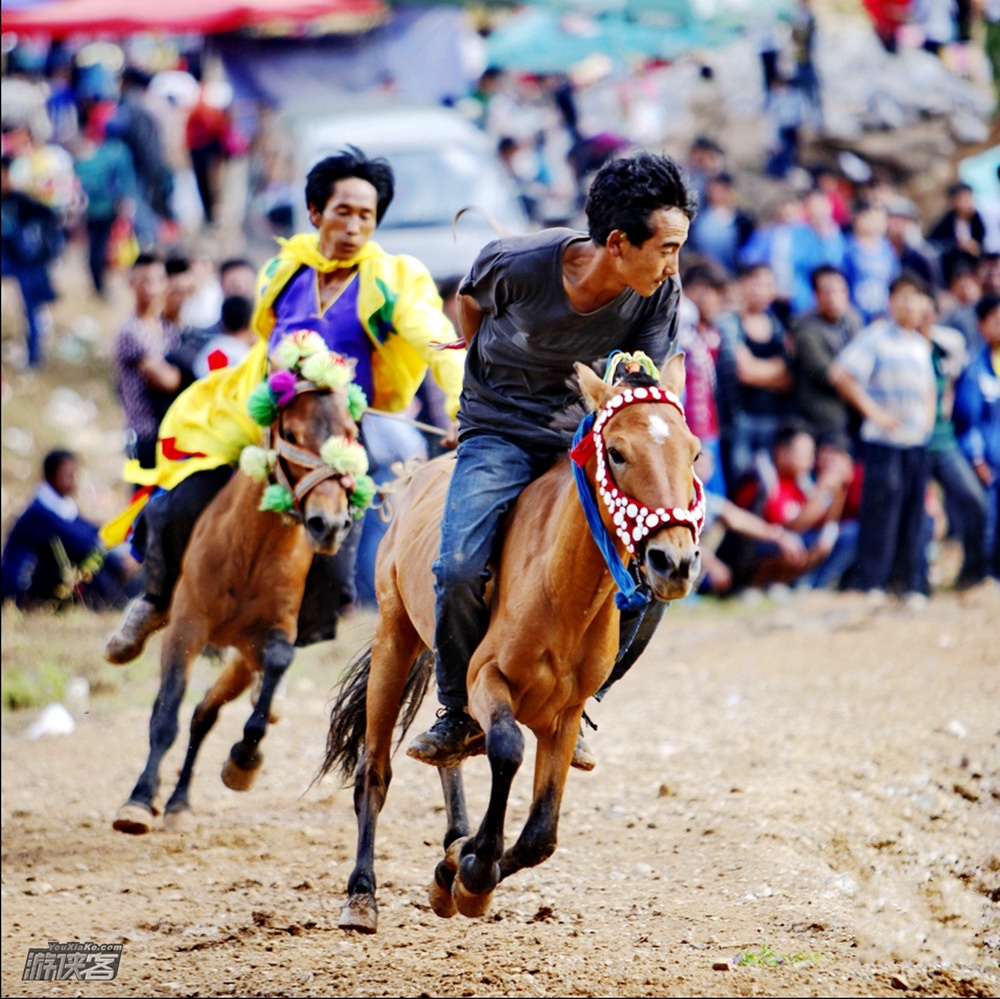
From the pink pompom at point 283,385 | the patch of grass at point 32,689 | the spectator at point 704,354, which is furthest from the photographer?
the spectator at point 704,354

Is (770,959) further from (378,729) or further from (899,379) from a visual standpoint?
(899,379)

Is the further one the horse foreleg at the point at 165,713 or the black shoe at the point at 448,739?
the horse foreleg at the point at 165,713

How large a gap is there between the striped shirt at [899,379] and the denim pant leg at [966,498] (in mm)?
471

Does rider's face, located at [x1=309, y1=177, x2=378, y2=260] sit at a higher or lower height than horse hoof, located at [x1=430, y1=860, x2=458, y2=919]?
higher

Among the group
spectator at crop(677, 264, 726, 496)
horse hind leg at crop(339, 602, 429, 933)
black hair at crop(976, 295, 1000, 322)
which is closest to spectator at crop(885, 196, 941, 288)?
black hair at crop(976, 295, 1000, 322)

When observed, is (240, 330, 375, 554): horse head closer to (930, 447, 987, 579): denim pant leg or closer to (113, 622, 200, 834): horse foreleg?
(113, 622, 200, 834): horse foreleg

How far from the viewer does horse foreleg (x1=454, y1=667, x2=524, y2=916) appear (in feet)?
16.5

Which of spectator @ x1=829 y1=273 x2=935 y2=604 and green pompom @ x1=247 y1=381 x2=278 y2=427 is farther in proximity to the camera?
spectator @ x1=829 y1=273 x2=935 y2=604

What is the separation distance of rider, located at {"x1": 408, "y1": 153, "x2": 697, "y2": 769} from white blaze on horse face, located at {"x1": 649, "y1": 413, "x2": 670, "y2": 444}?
2.02 feet

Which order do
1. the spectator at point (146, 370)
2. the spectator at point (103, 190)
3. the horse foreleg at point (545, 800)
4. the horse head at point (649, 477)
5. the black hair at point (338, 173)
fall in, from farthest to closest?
the spectator at point (103, 190) < the spectator at point (146, 370) < the black hair at point (338, 173) < the horse foreleg at point (545, 800) < the horse head at point (649, 477)

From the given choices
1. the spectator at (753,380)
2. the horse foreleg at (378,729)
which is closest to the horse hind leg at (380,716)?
the horse foreleg at (378,729)

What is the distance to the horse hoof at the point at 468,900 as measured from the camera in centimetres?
532

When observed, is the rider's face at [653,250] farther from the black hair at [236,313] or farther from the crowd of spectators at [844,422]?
the crowd of spectators at [844,422]

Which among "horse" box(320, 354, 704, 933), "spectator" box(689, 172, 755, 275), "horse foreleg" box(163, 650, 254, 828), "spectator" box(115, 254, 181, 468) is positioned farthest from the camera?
"spectator" box(689, 172, 755, 275)
